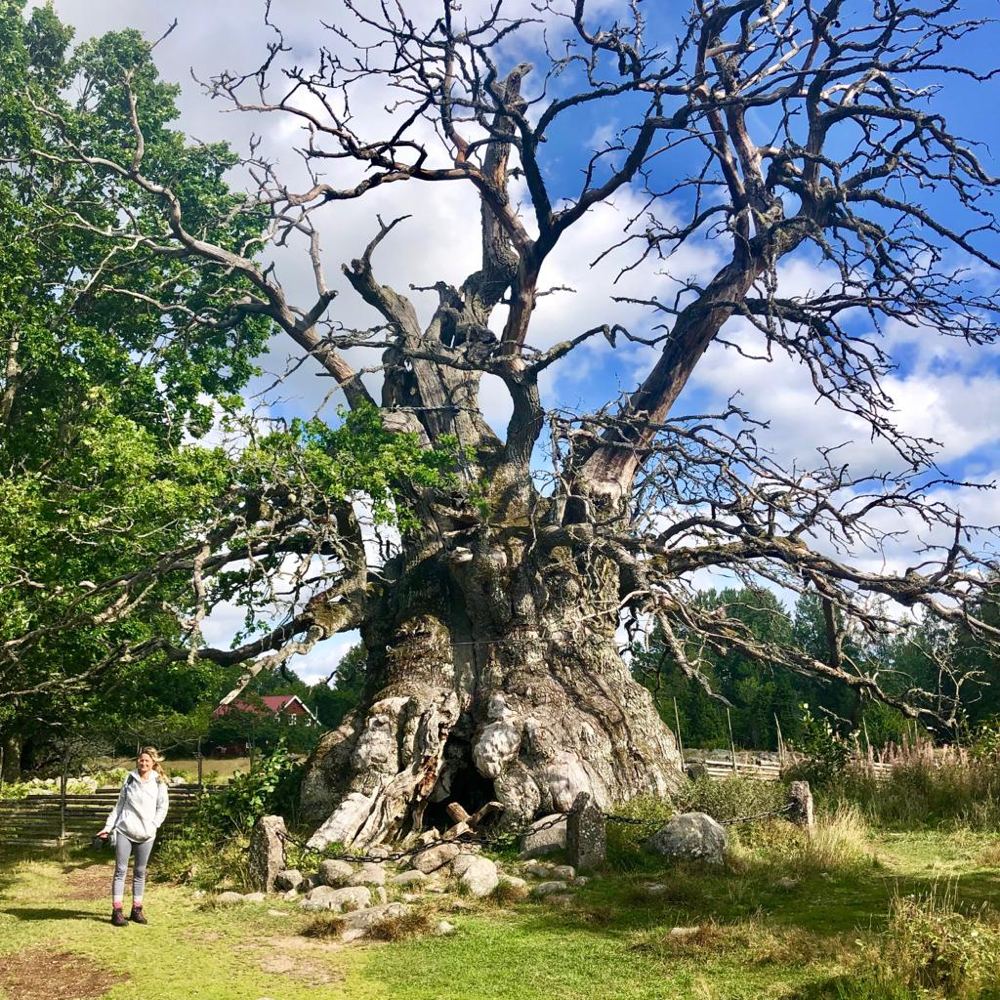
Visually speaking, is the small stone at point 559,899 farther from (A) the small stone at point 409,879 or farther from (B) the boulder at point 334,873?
(B) the boulder at point 334,873

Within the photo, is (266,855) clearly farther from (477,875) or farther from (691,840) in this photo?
(691,840)

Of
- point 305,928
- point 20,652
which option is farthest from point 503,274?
point 305,928

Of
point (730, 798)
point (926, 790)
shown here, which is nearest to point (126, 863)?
point (730, 798)

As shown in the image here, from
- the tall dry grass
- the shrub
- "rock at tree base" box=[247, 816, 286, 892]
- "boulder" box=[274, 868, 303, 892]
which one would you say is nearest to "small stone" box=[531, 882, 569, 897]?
"boulder" box=[274, 868, 303, 892]

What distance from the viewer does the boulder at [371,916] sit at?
7.90 meters

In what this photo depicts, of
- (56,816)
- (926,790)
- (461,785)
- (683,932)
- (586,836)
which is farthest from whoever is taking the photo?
Answer: (56,816)

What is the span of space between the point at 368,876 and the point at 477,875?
1287mm

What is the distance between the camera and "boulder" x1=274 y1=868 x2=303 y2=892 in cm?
958

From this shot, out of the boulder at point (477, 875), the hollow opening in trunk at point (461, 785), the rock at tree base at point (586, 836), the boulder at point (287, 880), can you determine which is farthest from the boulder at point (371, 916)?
the hollow opening in trunk at point (461, 785)

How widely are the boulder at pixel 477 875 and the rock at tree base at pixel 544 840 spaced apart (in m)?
0.86

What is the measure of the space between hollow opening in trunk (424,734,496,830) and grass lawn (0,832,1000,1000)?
13.3 ft

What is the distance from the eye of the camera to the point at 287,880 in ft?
31.6

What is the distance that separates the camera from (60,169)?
1884cm

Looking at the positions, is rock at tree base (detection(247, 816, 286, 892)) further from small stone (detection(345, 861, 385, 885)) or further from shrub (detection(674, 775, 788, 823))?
shrub (detection(674, 775, 788, 823))
